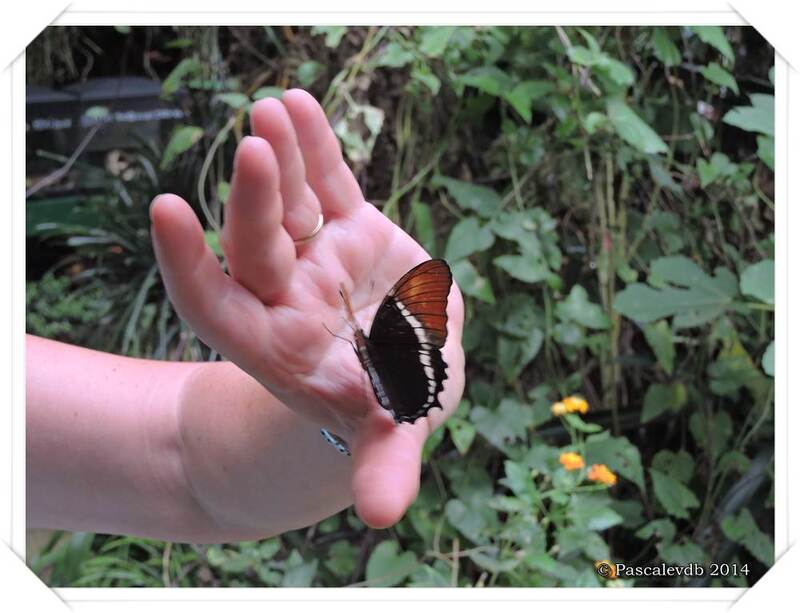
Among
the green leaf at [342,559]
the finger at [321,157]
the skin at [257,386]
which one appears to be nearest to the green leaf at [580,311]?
the green leaf at [342,559]

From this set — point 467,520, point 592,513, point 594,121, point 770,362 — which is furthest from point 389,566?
point 594,121

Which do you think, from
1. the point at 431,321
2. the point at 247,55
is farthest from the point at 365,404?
the point at 247,55

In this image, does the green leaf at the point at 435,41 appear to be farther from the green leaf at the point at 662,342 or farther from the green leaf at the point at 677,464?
the green leaf at the point at 677,464

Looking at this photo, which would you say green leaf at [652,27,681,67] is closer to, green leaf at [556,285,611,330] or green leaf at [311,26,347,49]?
green leaf at [556,285,611,330]

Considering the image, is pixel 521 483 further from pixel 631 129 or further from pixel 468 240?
pixel 631 129

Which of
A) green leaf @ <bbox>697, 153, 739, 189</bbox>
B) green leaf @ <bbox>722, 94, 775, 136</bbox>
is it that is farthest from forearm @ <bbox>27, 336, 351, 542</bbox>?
green leaf @ <bbox>697, 153, 739, 189</bbox>

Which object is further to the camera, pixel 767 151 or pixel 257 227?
pixel 767 151
